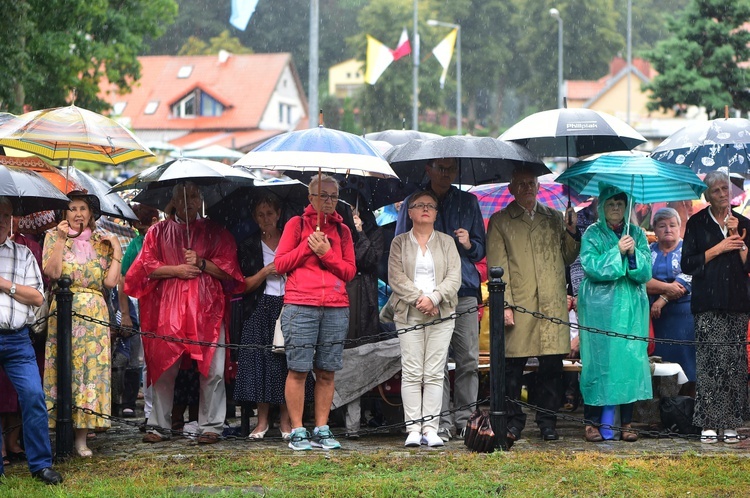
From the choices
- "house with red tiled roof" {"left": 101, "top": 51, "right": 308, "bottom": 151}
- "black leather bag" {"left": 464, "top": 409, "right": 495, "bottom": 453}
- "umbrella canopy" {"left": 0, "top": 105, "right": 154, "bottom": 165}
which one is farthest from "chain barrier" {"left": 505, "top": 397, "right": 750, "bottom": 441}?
"house with red tiled roof" {"left": 101, "top": 51, "right": 308, "bottom": 151}

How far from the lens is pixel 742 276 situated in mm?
9008

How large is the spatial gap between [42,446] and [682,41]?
78.7 ft

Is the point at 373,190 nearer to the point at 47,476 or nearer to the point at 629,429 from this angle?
the point at 629,429

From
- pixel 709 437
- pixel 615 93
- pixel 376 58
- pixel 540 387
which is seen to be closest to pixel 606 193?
pixel 540 387

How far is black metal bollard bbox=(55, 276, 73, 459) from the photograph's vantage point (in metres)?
8.22

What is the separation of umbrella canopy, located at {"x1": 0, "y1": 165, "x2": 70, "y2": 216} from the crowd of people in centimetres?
28

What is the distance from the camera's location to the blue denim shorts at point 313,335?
856 centimetres

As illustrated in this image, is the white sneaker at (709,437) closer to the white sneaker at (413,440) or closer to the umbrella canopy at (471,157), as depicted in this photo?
the white sneaker at (413,440)

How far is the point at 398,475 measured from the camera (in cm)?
758

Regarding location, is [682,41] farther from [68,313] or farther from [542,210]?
[68,313]

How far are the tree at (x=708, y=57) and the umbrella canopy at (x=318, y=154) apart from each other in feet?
58.8

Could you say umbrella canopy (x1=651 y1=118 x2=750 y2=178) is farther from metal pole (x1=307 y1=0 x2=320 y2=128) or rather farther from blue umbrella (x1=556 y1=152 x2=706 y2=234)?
metal pole (x1=307 y1=0 x2=320 y2=128)

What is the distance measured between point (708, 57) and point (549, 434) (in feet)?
67.2

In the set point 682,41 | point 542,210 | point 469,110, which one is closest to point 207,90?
point 469,110
